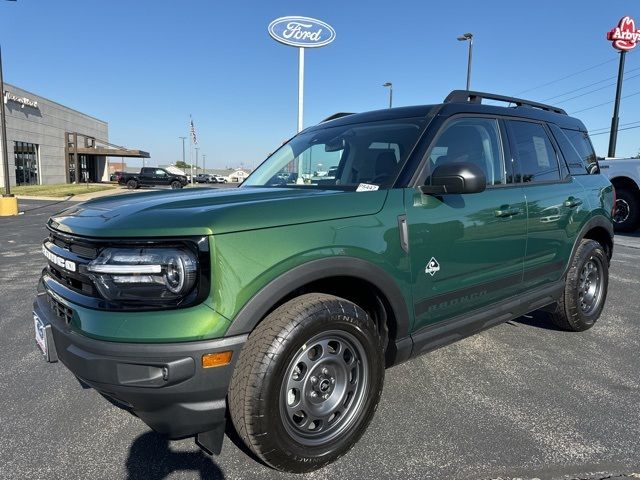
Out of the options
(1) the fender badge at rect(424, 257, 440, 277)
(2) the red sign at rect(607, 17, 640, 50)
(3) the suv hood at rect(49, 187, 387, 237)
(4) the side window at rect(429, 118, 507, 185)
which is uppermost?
(2) the red sign at rect(607, 17, 640, 50)

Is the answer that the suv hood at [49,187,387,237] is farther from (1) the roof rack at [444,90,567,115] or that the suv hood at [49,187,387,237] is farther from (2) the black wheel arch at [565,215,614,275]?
(2) the black wheel arch at [565,215,614,275]

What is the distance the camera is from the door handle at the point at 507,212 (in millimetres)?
3020

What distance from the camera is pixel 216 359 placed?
1.85 metres

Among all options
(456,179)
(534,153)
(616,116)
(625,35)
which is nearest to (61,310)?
(456,179)

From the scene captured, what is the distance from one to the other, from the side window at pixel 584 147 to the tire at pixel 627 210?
7.43 meters

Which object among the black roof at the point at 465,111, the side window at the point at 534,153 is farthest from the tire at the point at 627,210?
the side window at the point at 534,153

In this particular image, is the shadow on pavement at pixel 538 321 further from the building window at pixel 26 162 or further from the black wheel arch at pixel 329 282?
the building window at pixel 26 162

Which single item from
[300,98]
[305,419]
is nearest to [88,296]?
[305,419]

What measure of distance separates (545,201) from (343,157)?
1.65 metres

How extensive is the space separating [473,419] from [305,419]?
1.14 meters

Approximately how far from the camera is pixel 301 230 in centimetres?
210

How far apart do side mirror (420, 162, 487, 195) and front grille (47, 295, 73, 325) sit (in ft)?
6.58

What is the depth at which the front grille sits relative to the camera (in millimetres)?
2043

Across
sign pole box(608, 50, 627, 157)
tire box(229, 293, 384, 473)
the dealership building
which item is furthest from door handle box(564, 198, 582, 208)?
the dealership building
